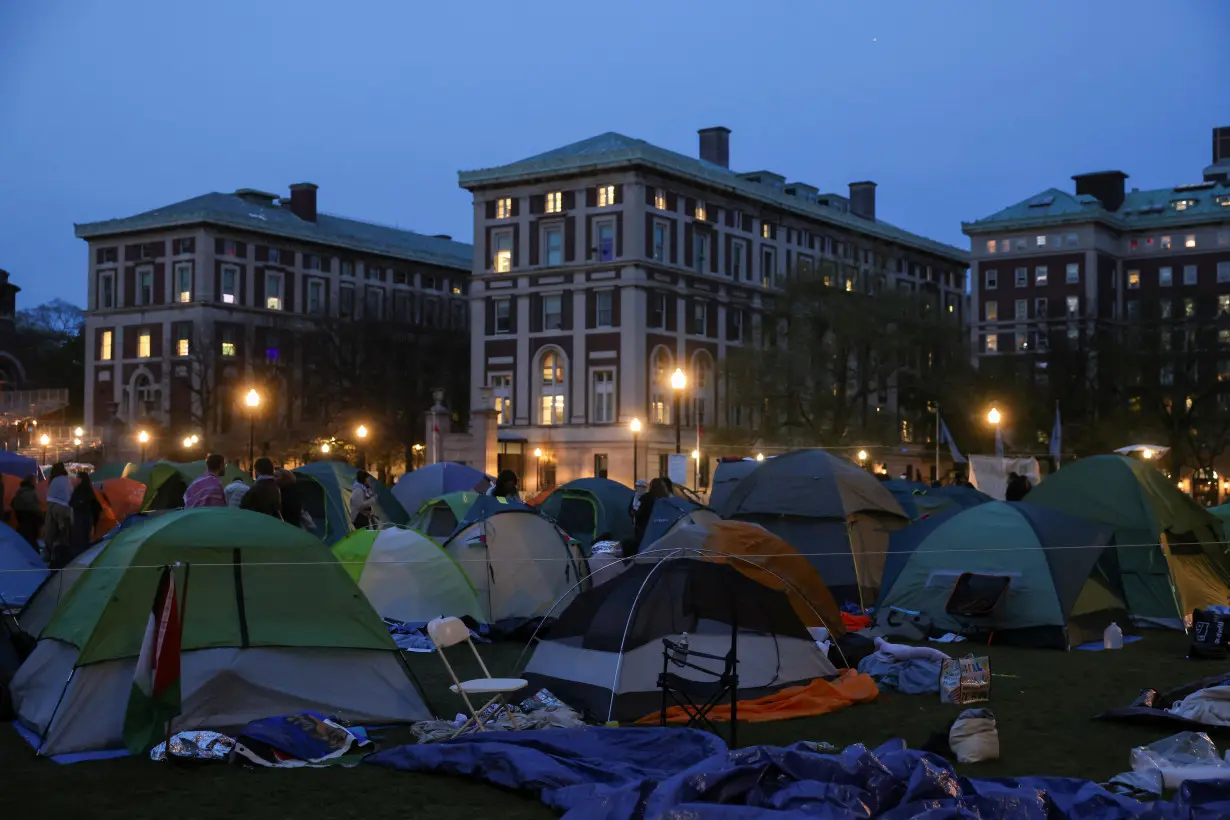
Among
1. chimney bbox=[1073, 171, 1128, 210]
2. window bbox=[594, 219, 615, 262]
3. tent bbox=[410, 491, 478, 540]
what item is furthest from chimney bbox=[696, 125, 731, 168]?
tent bbox=[410, 491, 478, 540]

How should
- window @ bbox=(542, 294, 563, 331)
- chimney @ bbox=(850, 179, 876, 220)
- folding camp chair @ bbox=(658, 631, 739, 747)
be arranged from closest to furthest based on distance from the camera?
folding camp chair @ bbox=(658, 631, 739, 747)
window @ bbox=(542, 294, 563, 331)
chimney @ bbox=(850, 179, 876, 220)

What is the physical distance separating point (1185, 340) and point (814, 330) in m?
26.8

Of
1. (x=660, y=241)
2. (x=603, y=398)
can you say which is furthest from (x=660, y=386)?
(x=660, y=241)

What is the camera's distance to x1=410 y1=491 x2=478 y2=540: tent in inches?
860

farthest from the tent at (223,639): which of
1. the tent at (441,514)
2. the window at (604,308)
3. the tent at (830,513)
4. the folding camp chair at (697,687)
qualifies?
the window at (604,308)

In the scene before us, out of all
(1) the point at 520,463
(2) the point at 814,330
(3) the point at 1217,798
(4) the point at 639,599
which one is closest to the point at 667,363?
(1) the point at 520,463

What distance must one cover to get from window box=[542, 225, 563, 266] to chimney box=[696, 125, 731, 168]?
40.0 ft

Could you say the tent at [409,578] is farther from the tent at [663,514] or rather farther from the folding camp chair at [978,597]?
the folding camp chair at [978,597]

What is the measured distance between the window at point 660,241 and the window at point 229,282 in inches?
1025

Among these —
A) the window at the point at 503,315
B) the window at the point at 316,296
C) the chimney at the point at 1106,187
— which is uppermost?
the chimney at the point at 1106,187

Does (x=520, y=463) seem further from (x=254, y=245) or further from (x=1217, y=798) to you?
(x=1217, y=798)

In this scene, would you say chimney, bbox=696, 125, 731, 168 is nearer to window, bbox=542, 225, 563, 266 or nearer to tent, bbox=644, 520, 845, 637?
window, bbox=542, 225, 563, 266

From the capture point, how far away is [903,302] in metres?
52.1

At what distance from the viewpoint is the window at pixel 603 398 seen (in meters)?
63.4
